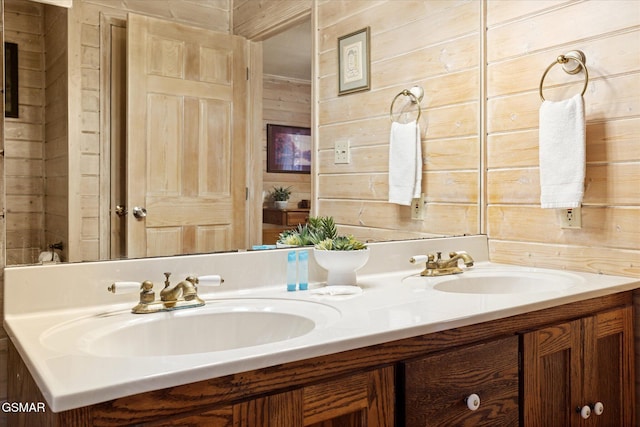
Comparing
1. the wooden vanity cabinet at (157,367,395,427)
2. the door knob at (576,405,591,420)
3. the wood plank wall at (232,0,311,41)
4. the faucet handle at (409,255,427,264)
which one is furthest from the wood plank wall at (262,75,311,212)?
the door knob at (576,405,591,420)

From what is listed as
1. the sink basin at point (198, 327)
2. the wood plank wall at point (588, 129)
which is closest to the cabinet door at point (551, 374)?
the wood plank wall at point (588, 129)

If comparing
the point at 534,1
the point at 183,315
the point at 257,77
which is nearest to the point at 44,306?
the point at 183,315

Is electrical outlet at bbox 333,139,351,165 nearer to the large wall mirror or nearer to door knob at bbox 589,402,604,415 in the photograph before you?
the large wall mirror

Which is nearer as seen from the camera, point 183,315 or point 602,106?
point 183,315

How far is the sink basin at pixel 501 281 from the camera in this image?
1.68m

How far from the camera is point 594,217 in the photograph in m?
1.70

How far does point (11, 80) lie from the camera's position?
1118mm

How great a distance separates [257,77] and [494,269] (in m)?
1.05

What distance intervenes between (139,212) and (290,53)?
643 mm

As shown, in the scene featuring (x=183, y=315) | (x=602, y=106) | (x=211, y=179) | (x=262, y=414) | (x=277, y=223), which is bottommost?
(x=262, y=414)

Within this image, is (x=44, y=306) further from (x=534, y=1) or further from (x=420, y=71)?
(x=534, y=1)

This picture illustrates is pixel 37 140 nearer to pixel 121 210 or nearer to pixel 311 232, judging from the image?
pixel 121 210

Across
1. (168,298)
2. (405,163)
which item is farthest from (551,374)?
(168,298)

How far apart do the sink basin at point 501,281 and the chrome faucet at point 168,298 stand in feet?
2.56
